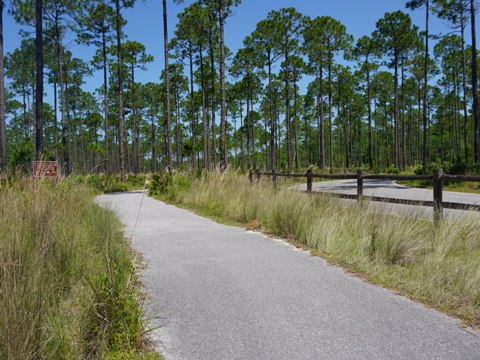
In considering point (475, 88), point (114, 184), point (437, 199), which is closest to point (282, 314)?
point (437, 199)

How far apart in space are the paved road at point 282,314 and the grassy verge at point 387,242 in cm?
35

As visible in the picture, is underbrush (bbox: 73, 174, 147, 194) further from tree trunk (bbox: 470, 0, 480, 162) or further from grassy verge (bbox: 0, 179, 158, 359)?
tree trunk (bbox: 470, 0, 480, 162)

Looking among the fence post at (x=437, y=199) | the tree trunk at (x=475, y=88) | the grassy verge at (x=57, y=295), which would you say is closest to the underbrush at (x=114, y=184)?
the grassy verge at (x=57, y=295)

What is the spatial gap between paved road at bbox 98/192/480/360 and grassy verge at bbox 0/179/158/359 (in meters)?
0.41

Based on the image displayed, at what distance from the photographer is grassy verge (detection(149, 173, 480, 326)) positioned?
12.4ft

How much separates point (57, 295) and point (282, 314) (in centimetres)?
199

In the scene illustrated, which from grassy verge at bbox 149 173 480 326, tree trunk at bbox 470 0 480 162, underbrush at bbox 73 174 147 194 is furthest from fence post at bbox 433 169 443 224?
underbrush at bbox 73 174 147 194

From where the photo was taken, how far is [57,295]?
2.98 meters

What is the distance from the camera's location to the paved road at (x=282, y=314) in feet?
8.75

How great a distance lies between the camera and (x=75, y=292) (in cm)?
337

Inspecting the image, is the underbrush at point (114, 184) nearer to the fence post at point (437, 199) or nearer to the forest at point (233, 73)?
the forest at point (233, 73)

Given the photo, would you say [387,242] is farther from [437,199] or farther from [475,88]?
[475,88]

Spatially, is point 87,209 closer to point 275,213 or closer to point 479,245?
point 275,213

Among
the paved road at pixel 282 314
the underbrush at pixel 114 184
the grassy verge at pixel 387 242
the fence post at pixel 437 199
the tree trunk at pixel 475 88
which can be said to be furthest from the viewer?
the underbrush at pixel 114 184
